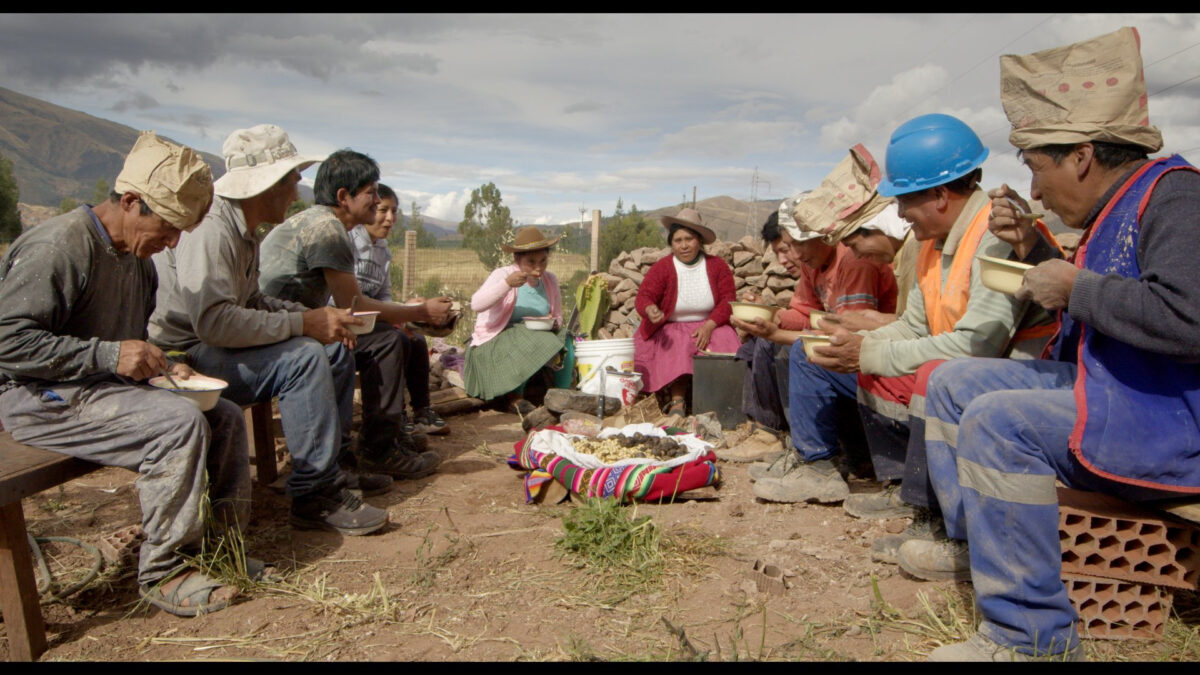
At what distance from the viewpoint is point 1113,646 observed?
7.31 feet

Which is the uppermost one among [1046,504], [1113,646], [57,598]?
[1046,504]

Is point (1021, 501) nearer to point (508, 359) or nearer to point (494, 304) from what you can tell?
point (508, 359)

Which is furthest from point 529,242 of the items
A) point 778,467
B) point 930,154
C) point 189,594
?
point 189,594

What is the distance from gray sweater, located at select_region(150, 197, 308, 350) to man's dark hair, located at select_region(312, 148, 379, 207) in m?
0.83

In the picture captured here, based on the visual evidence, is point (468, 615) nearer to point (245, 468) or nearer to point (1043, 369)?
point (245, 468)

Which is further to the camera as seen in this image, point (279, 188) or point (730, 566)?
point (279, 188)

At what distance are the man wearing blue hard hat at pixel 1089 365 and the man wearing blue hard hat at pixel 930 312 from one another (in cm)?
49

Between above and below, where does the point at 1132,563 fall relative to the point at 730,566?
above

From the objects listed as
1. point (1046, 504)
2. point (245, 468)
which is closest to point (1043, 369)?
point (1046, 504)

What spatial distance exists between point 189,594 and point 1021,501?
2827mm

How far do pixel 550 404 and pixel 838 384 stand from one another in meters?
2.59

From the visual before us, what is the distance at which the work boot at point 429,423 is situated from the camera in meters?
5.47

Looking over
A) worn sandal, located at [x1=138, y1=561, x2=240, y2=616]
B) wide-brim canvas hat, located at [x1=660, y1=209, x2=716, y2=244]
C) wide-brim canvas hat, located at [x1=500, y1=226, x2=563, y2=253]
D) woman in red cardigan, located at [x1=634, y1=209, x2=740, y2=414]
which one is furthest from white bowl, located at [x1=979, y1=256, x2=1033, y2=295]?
wide-brim canvas hat, located at [x1=500, y1=226, x2=563, y2=253]

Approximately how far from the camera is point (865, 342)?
121 inches
